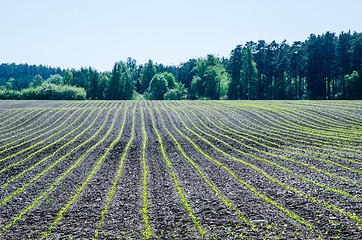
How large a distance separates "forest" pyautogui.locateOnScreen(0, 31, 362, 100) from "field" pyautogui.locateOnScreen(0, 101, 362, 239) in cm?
5307

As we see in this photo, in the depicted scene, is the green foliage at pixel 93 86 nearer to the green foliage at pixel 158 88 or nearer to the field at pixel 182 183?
the green foliage at pixel 158 88

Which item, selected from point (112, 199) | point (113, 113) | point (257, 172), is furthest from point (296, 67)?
point (112, 199)

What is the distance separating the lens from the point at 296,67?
8450 cm

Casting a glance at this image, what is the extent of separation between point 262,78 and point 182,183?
8476 cm

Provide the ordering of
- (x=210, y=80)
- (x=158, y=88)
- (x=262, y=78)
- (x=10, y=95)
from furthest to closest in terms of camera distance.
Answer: (x=158, y=88) < (x=262, y=78) < (x=210, y=80) < (x=10, y=95)

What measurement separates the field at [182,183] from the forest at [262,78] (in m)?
53.1

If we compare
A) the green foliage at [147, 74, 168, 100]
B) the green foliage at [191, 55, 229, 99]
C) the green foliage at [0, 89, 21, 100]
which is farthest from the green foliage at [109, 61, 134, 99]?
the green foliage at [0, 89, 21, 100]

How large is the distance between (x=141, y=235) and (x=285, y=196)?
5.91 metres

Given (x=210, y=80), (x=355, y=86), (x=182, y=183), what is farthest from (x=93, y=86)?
(x=182, y=183)

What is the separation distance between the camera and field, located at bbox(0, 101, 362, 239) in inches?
352

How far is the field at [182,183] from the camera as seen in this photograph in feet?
29.3

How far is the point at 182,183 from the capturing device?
13.1 meters

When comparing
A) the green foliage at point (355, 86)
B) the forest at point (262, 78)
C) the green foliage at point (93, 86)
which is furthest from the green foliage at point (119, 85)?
the green foliage at point (355, 86)

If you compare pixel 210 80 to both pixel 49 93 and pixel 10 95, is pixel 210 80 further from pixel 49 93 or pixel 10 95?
pixel 10 95
